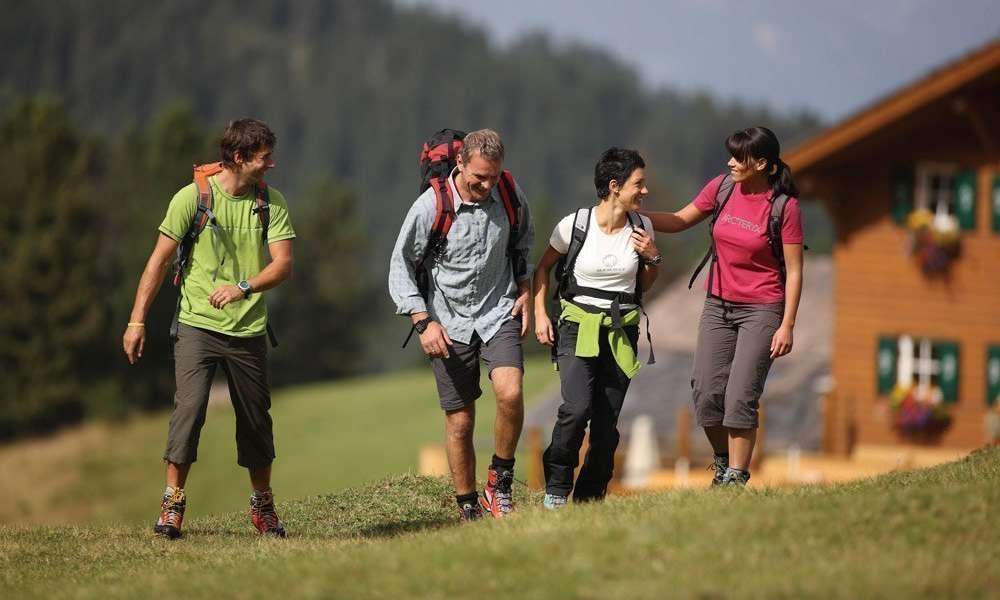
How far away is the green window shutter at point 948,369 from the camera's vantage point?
28453mm

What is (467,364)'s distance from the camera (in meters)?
9.59

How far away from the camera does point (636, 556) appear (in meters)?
7.44

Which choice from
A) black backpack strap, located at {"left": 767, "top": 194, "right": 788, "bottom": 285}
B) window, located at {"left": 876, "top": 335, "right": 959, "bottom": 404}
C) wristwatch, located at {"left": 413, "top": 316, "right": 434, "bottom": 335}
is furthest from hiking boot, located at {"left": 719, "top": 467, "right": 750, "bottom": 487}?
window, located at {"left": 876, "top": 335, "right": 959, "bottom": 404}

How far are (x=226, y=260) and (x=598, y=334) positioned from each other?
252 cm

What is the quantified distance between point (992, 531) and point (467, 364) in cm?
348

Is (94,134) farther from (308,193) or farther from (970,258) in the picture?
(970,258)

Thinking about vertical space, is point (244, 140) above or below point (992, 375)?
above

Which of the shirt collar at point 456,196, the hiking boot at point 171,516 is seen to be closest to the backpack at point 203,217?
the hiking boot at point 171,516

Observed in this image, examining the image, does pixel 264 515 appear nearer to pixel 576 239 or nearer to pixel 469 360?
pixel 469 360

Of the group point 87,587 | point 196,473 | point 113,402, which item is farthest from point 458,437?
point 113,402

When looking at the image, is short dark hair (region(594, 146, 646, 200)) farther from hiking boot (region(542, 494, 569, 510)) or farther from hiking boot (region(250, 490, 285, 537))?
hiking boot (region(250, 490, 285, 537))

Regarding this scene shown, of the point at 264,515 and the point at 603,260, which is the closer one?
the point at 603,260

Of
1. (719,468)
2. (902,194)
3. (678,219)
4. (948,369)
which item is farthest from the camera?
Result: (902,194)

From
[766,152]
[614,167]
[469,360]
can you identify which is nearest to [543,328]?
[469,360]
